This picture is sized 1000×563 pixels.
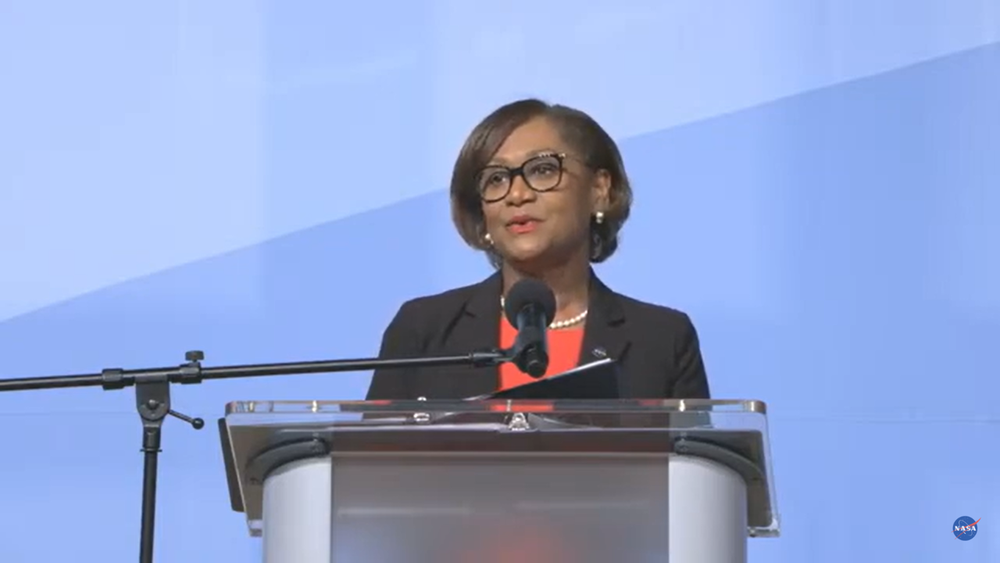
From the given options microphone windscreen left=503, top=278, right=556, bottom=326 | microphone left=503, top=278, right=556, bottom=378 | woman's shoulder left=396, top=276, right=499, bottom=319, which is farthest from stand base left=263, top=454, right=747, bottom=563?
woman's shoulder left=396, top=276, right=499, bottom=319

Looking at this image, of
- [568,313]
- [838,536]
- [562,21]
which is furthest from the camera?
[562,21]

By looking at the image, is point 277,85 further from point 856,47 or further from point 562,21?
point 856,47

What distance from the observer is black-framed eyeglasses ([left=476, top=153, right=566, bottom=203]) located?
257cm

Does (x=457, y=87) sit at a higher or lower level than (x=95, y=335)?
higher

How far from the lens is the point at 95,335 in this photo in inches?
119

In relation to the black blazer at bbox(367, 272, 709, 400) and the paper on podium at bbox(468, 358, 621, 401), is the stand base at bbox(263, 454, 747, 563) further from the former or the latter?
the black blazer at bbox(367, 272, 709, 400)

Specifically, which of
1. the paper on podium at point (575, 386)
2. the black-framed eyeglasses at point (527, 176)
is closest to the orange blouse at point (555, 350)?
the black-framed eyeglasses at point (527, 176)

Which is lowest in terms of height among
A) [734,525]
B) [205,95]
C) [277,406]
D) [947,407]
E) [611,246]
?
[734,525]

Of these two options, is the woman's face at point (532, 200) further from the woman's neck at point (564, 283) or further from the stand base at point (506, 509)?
the stand base at point (506, 509)

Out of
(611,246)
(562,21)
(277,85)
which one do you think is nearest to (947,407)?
(611,246)

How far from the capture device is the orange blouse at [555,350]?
99.7 inches

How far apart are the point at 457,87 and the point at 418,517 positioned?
142cm

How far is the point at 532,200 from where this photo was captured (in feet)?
8.42

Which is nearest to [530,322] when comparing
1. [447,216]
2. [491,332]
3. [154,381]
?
[154,381]
